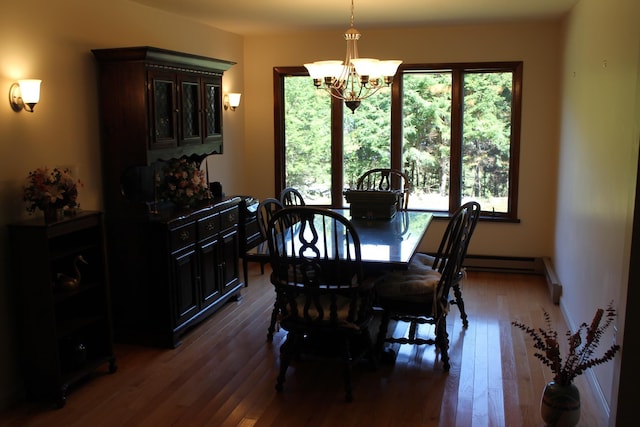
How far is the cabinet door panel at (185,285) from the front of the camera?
4070 mm

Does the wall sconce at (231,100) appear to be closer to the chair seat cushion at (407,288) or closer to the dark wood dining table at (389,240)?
the dark wood dining table at (389,240)

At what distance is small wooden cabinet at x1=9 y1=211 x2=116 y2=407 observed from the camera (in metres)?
3.24

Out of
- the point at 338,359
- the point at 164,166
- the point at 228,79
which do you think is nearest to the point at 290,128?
the point at 228,79

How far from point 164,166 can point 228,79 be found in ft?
5.60

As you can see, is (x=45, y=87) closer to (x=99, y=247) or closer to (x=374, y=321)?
(x=99, y=247)

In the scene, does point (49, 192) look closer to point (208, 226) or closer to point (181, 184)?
point (181, 184)

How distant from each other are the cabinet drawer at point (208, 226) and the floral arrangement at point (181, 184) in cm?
18

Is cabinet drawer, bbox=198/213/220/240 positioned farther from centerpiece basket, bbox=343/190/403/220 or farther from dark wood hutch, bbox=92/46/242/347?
centerpiece basket, bbox=343/190/403/220

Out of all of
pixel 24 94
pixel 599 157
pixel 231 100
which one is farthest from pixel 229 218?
pixel 599 157

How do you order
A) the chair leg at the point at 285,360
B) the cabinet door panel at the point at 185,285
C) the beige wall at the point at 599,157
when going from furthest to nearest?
the cabinet door panel at the point at 185,285
the chair leg at the point at 285,360
the beige wall at the point at 599,157

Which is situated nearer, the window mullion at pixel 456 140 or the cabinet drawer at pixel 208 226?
the cabinet drawer at pixel 208 226

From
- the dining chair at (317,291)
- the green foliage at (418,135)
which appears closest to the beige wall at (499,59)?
the green foliage at (418,135)

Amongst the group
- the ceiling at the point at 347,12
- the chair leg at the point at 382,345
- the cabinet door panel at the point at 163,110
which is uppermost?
the ceiling at the point at 347,12

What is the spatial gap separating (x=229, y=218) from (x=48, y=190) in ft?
5.64
